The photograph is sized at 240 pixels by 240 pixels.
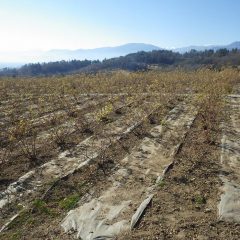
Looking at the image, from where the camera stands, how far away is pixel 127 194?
23.2 feet

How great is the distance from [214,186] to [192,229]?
75.9 inches

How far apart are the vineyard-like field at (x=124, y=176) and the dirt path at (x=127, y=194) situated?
0.02 m

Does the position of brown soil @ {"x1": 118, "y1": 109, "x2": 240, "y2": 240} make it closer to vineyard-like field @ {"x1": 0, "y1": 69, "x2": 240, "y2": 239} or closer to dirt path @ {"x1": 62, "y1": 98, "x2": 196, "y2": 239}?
vineyard-like field @ {"x1": 0, "y1": 69, "x2": 240, "y2": 239}

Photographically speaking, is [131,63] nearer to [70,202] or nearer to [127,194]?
[127,194]

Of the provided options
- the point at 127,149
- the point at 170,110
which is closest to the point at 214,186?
the point at 127,149

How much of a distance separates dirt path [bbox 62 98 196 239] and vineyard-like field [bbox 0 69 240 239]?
0.02 meters

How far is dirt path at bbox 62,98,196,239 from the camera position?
19.2 feet

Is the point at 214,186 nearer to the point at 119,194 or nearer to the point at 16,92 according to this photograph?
the point at 119,194

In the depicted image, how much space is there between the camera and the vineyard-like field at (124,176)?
5.86 metres

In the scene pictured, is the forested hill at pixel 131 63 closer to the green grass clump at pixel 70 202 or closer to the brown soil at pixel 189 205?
the brown soil at pixel 189 205

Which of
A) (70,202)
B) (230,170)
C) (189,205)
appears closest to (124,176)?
(70,202)

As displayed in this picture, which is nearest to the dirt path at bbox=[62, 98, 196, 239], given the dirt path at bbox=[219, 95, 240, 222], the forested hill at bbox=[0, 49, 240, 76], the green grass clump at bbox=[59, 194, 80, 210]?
the green grass clump at bbox=[59, 194, 80, 210]

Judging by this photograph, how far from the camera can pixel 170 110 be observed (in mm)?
16391

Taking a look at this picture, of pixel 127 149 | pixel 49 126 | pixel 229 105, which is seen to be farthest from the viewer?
pixel 229 105
